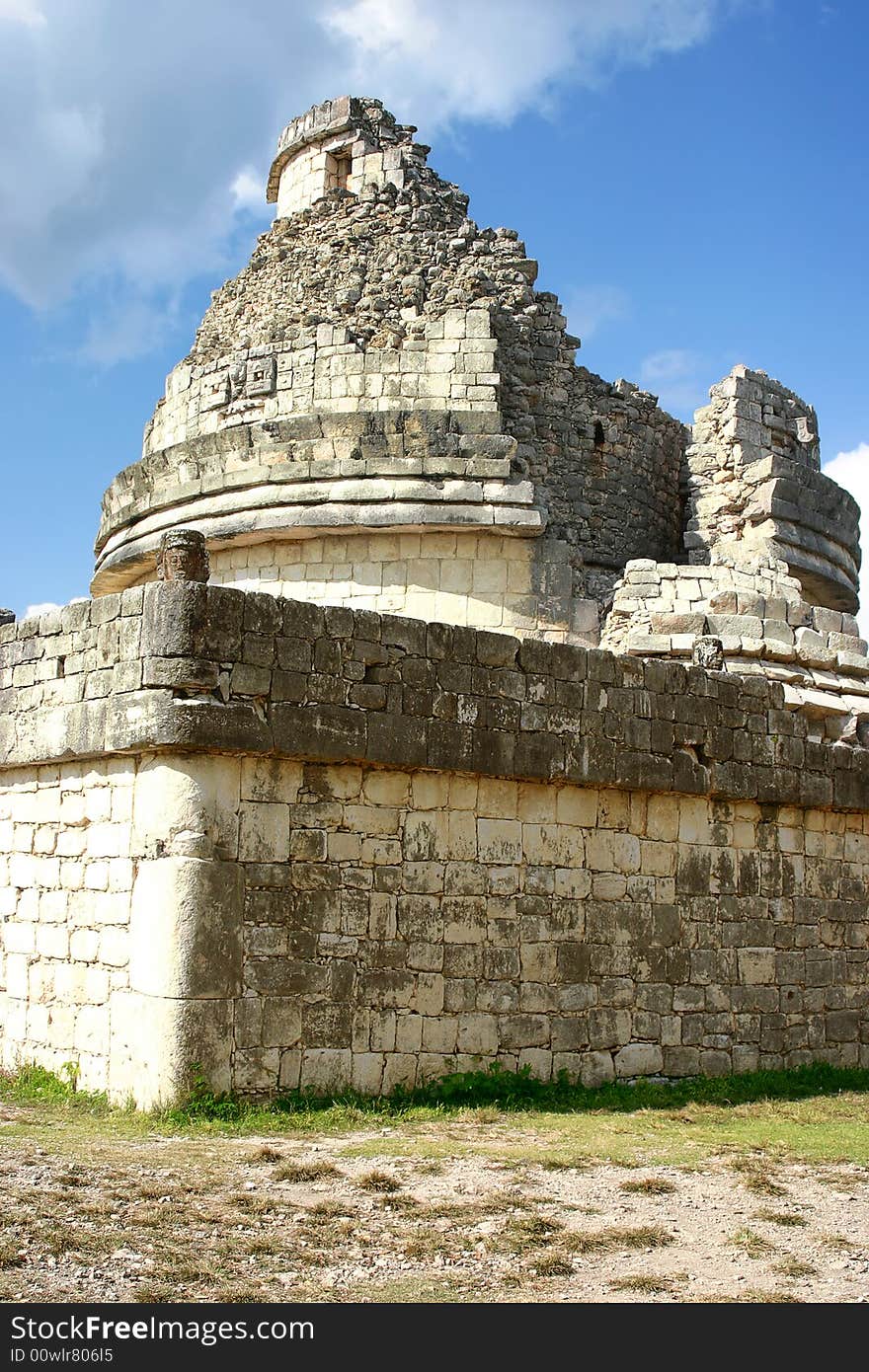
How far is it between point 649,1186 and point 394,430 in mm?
8918

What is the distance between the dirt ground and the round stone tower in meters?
7.01

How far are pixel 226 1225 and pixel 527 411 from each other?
10574mm

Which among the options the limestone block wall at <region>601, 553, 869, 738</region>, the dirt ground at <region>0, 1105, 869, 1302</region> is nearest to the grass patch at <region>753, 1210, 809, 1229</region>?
the dirt ground at <region>0, 1105, 869, 1302</region>

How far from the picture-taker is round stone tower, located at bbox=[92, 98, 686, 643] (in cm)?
1369

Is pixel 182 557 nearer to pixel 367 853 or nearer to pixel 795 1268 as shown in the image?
pixel 367 853

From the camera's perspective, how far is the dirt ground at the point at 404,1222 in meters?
5.00

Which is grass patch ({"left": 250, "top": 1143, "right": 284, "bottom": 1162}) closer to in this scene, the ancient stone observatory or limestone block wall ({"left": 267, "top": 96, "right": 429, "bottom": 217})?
the ancient stone observatory

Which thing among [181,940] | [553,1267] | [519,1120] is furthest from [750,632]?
[553,1267]

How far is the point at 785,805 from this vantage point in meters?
11.2

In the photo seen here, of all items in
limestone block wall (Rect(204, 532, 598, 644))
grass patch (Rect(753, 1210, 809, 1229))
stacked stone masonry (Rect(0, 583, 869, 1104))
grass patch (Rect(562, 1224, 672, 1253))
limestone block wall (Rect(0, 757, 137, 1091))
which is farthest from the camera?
limestone block wall (Rect(204, 532, 598, 644))

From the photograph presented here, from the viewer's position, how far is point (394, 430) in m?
14.0

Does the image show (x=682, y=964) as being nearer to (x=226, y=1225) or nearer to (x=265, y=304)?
(x=226, y=1225)
